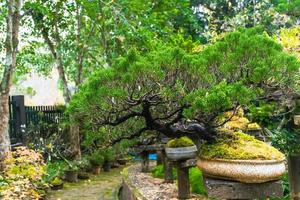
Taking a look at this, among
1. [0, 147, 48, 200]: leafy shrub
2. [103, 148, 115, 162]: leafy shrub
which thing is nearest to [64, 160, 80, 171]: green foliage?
[103, 148, 115, 162]: leafy shrub

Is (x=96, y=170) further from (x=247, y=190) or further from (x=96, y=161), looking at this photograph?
(x=247, y=190)

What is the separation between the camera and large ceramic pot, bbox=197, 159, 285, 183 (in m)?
3.63

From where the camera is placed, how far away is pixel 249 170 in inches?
144

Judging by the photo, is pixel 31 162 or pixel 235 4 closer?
pixel 31 162

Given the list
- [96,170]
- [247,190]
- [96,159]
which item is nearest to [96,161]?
[96,159]

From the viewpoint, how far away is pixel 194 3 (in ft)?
45.3

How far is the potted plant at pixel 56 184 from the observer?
8.03 meters

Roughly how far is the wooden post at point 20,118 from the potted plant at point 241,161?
6547 mm

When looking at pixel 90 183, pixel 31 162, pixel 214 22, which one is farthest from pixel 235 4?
pixel 31 162

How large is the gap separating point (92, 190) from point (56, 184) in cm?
72

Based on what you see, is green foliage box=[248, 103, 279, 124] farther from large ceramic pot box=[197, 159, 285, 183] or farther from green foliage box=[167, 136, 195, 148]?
large ceramic pot box=[197, 159, 285, 183]

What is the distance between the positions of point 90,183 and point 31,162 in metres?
2.54

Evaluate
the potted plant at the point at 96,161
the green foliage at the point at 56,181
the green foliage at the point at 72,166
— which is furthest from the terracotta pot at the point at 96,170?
the green foliage at the point at 56,181

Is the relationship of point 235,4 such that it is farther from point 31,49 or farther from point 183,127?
point 183,127
